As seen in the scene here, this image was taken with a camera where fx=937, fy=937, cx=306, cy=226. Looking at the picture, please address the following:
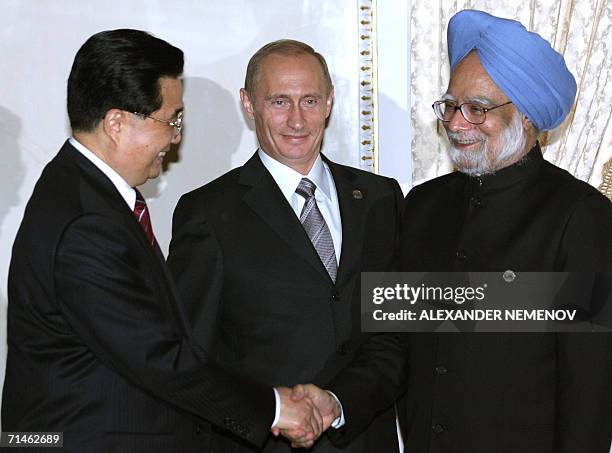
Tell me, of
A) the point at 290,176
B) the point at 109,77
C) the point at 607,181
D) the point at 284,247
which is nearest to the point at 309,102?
the point at 290,176

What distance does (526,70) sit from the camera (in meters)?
2.61

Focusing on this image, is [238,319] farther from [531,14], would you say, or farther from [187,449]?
[531,14]

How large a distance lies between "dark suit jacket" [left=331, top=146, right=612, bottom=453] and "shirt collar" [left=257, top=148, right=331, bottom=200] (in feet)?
1.12

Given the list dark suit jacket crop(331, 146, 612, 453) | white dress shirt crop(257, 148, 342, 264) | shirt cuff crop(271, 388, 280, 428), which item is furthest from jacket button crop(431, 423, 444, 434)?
white dress shirt crop(257, 148, 342, 264)

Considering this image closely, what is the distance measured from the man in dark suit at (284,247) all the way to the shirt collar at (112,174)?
0.48m

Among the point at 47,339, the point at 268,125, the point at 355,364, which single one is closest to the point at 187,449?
the point at 47,339

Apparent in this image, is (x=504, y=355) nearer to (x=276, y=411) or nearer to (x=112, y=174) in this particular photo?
(x=276, y=411)

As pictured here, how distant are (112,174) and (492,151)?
1049 mm

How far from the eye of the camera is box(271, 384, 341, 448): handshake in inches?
103

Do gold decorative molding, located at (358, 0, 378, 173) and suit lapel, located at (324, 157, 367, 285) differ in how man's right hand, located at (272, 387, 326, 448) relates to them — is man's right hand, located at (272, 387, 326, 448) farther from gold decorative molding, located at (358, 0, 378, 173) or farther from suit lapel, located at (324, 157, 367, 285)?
gold decorative molding, located at (358, 0, 378, 173)

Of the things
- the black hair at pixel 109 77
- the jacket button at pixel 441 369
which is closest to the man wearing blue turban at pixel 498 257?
the jacket button at pixel 441 369

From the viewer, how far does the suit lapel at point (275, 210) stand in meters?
2.80

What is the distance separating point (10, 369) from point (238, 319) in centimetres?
74

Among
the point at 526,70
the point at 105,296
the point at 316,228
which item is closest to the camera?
the point at 105,296
